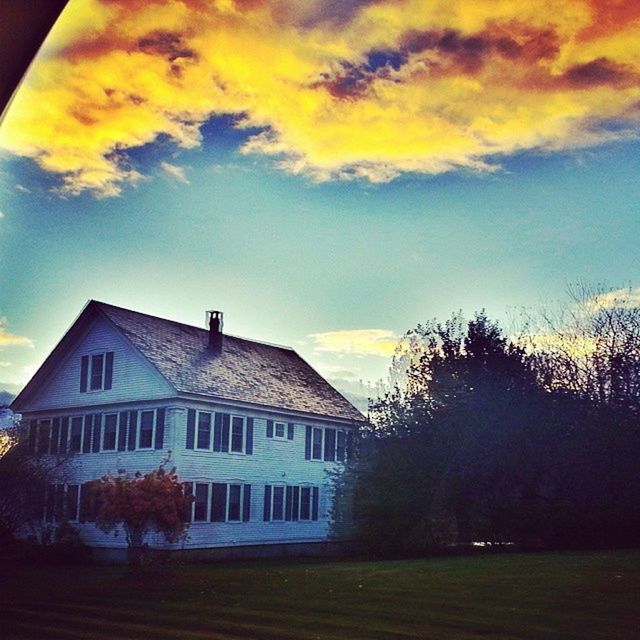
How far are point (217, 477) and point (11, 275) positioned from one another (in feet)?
18.3

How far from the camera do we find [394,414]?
49.3 ft

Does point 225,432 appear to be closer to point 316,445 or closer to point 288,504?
point 288,504

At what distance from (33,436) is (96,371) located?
1677mm

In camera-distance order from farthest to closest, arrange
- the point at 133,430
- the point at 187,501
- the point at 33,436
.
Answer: the point at 33,436
the point at 133,430
the point at 187,501

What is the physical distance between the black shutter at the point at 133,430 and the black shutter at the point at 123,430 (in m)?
0.12

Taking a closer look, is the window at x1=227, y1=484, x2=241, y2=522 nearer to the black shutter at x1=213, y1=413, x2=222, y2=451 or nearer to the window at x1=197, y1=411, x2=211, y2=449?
the black shutter at x1=213, y1=413, x2=222, y2=451

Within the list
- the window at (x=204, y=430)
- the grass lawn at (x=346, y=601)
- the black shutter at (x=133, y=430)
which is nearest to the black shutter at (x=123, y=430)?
the black shutter at (x=133, y=430)

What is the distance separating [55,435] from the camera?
54.1ft

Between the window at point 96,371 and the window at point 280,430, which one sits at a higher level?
the window at point 96,371

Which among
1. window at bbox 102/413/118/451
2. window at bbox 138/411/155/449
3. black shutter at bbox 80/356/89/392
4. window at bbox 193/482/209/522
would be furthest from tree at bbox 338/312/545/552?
black shutter at bbox 80/356/89/392

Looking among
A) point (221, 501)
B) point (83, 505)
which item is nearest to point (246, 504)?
point (221, 501)

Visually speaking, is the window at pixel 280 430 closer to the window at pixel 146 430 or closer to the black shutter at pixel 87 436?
the window at pixel 146 430

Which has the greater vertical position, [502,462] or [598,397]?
[598,397]

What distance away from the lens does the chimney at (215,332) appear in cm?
1757
